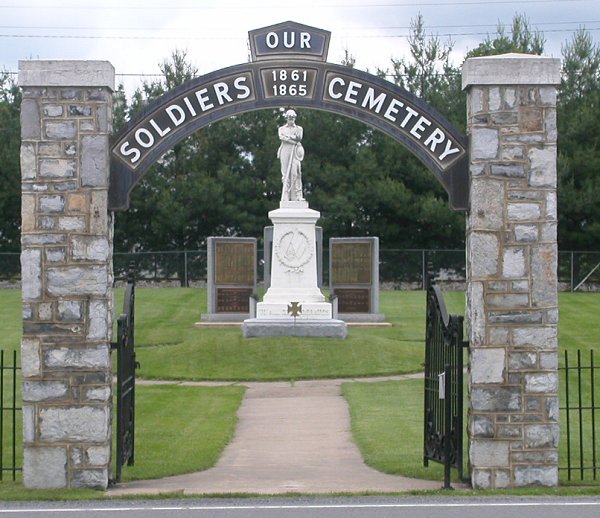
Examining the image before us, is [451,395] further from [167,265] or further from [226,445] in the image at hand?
[167,265]

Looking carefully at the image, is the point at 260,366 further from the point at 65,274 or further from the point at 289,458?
the point at 65,274

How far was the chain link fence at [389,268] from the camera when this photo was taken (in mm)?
44125

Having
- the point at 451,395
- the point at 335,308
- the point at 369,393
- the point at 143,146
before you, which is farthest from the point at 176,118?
the point at 335,308

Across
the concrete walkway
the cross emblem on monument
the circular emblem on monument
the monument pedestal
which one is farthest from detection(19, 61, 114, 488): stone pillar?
the circular emblem on monument

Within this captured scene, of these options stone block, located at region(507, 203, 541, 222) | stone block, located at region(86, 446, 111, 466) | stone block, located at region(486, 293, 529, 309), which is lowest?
stone block, located at region(86, 446, 111, 466)

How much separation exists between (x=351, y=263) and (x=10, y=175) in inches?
655

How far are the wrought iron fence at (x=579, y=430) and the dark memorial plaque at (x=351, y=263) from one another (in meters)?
10.1

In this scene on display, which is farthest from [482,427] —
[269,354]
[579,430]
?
[269,354]

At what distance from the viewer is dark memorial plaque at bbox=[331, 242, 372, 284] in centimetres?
3275

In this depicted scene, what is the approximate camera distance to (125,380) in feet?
42.3

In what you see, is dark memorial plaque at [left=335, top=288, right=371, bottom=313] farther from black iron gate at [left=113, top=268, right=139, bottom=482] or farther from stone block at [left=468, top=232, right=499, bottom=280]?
stone block at [left=468, top=232, right=499, bottom=280]

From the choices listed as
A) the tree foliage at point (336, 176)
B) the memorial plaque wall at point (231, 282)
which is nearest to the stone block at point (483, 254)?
the memorial plaque wall at point (231, 282)

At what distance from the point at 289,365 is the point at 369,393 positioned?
3561mm

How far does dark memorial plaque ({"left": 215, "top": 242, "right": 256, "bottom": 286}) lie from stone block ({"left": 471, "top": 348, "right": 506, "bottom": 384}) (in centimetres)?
2013
